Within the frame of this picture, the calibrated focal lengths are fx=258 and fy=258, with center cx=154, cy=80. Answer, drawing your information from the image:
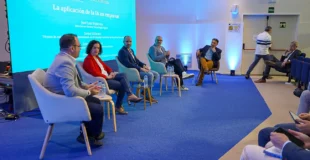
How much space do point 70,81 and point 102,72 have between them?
147cm

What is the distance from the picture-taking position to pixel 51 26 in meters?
4.22

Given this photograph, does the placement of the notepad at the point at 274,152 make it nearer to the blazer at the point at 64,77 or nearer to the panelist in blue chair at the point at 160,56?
the blazer at the point at 64,77

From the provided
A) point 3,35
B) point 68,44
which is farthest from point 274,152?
point 3,35

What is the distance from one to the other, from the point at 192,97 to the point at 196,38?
3.93 metres

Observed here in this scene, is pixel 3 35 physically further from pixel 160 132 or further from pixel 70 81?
pixel 160 132

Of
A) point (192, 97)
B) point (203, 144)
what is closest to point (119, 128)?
point (203, 144)

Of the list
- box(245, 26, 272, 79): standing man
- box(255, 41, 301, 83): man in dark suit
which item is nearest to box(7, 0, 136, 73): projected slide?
box(245, 26, 272, 79): standing man

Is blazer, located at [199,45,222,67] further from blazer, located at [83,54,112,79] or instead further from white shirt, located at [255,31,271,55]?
blazer, located at [83,54,112,79]

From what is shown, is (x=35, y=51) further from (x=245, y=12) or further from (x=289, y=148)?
(x=245, y=12)

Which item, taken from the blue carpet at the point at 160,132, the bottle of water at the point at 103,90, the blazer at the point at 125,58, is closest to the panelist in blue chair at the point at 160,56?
the blazer at the point at 125,58

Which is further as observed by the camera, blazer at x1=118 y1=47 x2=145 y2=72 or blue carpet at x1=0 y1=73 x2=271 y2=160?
blazer at x1=118 y1=47 x2=145 y2=72

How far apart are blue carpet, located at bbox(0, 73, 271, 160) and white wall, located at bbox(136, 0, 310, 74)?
3779mm

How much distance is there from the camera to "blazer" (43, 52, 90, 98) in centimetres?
247

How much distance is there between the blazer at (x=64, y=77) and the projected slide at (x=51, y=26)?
1.43 metres
